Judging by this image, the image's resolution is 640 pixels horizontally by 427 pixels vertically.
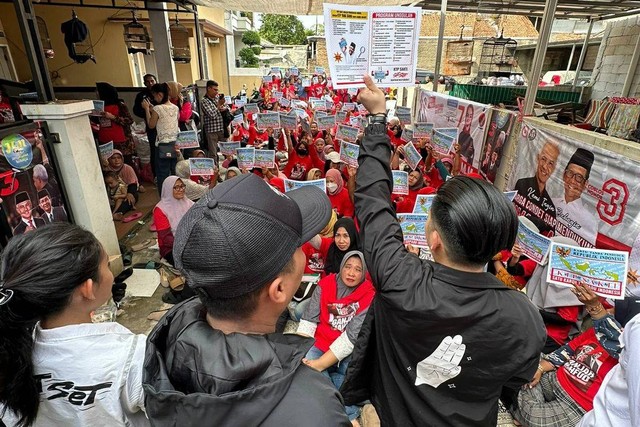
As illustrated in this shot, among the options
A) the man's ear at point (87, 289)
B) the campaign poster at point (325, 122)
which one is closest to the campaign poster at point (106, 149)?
the campaign poster at point (325, 122)

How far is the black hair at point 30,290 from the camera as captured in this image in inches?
44.0

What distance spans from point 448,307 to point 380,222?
339 millimetres

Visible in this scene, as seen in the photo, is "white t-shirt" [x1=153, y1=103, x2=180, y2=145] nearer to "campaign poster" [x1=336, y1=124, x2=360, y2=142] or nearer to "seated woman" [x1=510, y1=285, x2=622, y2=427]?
"campaign poster" [x1=336, y1=124, x2=360, y2=142]

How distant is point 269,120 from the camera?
5625mm

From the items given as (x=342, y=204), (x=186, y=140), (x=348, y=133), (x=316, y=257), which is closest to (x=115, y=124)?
(x=186, y=140)

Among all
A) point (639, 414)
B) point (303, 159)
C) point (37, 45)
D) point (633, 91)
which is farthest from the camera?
point (633, 91)

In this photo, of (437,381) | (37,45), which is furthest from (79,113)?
(437,381)

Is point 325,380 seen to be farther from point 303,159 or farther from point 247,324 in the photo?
point 303,159

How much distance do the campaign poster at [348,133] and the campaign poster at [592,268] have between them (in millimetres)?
2934

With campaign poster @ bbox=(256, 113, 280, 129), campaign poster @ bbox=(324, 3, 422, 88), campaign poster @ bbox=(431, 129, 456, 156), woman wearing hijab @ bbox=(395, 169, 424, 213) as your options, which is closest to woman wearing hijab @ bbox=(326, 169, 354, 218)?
woman wearing hijab @ bbox=(395, 169, 424, 213)

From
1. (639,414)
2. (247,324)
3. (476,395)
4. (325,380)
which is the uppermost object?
(247,324)

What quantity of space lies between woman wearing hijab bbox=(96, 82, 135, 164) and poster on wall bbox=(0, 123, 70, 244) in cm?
327

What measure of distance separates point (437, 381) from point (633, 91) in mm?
8869

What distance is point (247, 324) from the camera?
2.80 feet
